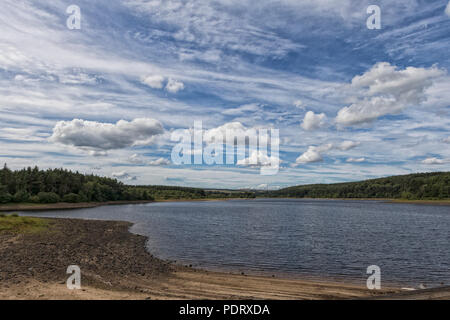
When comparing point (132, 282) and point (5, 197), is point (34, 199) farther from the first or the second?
point (132, 282)

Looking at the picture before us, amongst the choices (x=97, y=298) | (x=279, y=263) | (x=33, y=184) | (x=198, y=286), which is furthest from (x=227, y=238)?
(x=33, y=184)

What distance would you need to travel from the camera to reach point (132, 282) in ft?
66.3

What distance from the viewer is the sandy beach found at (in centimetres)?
1641

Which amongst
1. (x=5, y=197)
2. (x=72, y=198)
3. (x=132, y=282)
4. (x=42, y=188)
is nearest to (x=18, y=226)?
(x=132, y=282)

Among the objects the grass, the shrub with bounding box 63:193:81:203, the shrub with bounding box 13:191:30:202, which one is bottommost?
the shrub with bounding box 63:193:81:203

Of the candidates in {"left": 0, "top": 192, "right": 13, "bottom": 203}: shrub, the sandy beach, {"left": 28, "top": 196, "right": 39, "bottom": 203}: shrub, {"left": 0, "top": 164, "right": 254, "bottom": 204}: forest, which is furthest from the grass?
{"left": 28, "top": 196, "right": 39, "bottom": 203}: shrub

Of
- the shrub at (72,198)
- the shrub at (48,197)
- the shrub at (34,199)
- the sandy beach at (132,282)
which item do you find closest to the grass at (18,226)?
the sandy beach at (132,282)

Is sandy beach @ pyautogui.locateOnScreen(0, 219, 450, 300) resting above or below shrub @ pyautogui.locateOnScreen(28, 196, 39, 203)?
above

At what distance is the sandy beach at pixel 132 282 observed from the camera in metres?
16.4

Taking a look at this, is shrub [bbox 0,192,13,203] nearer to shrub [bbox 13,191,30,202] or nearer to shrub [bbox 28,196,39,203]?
shrub [bbox 13,191,30,202]

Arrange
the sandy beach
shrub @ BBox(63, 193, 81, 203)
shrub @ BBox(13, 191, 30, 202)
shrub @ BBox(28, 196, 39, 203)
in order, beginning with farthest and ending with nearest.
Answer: shrub @ BBox(63, 193, 81, 203), shrub @ BBox(28, 196, 39, 203), shrub @ BBox(13, 191, 30, 202), the sandy beach

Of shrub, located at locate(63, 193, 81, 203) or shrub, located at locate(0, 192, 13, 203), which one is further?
shrub, located at locate(63, 193, 81, 203)
